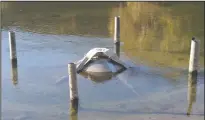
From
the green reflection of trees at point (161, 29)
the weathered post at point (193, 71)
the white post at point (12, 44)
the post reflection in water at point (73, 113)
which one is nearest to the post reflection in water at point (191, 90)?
the weathered post at point (193, 71)

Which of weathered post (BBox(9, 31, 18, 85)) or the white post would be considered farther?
the white post

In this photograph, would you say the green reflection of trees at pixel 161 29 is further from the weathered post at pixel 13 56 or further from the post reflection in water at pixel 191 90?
the weathered post at pixel 13 56

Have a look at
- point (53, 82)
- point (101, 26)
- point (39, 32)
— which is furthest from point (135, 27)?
point (53, 82)

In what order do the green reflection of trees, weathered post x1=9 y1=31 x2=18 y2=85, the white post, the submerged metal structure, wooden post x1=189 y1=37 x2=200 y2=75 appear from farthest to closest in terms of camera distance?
the green reflection of trees → the white post → weathered post x1=9 y1=31 x2=18 y2=85 → the submerged metal structure → wooden post x1=189 y1=37 x2=200 y2=75

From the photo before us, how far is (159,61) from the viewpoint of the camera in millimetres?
14875

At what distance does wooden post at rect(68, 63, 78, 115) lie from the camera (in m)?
10.3

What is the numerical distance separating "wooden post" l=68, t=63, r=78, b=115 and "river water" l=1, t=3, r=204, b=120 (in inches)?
7.3

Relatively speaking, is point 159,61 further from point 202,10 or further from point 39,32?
point 202,10

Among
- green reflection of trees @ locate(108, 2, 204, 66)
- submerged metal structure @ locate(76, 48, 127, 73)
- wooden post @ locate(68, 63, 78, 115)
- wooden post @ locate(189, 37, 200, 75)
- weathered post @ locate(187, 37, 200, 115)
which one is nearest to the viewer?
wooden post @ locate(68, 63, 78, 115)

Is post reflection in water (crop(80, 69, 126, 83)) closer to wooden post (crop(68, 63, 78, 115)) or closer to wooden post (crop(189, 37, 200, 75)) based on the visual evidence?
wooden post (crop(68, 63, 78, 115))

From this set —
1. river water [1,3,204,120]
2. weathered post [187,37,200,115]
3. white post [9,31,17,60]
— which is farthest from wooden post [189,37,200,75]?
white post [9,31,17,60]

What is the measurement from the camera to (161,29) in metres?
19.8

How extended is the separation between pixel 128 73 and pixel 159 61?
183cm

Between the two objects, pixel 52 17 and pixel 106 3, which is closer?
pixel 52 17
